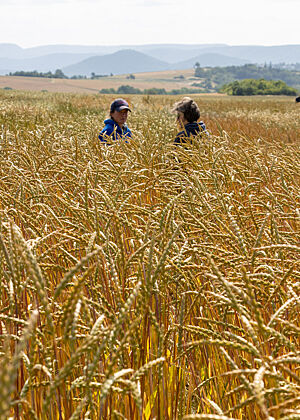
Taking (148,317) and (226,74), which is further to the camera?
(226,74)

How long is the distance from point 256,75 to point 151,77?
57277mm

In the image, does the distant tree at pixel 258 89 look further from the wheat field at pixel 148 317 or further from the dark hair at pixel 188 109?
the wheat field at pixel 148 317

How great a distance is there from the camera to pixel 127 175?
2.61m

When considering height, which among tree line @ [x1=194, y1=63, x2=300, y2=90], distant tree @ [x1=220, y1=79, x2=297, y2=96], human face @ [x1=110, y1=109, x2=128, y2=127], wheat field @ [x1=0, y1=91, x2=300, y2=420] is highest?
tree line @ [x1=194, y1=63, x2=300, y2=90]

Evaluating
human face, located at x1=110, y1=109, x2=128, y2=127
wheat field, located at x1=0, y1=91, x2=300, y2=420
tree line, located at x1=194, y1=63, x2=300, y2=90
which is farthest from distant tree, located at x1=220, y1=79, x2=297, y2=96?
tree line, located at x1=194, y1=63, x2=300, y2=90

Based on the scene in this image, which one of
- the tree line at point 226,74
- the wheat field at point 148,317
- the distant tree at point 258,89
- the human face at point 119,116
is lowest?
the wheat field at point 148,317

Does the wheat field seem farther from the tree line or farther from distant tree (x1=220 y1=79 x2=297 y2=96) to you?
the tree line

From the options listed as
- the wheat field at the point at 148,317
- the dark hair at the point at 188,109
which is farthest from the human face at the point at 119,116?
the wheat field at the point at 148,317

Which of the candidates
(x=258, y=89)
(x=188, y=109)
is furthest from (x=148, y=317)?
(x=258, y=89)

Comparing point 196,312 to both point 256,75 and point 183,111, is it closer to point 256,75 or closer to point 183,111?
point 183,111

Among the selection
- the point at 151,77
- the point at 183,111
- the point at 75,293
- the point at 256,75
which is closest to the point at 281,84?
the point at 183,111

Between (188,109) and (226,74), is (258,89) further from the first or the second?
(226,74)

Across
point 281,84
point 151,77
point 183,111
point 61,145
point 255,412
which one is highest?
point 151,77

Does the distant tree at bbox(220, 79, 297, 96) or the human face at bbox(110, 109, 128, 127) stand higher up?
the distant tree at bbox(220, 79, 297, 96)
